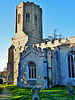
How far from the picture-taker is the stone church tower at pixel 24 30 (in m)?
23.3

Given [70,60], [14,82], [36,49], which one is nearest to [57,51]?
[70,60]

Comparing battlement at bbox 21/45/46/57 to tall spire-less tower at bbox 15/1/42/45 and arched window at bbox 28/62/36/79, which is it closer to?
arched window at bbox 28/62/36/79

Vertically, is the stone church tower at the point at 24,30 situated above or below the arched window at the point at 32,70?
above

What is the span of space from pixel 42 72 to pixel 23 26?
40.1ft

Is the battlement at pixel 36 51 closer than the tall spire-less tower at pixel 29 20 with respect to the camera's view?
Yes

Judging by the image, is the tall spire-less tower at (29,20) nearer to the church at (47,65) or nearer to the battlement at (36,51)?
the church at (47,65)

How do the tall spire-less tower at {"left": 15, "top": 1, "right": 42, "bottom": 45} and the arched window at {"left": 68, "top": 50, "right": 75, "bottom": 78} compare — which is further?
the tall spire-less tower at {"left": 15, "top": 1, "right": 42, "bottom": 45}

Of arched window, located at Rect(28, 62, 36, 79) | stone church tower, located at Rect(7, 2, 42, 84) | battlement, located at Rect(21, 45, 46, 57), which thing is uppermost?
stone church tower, located at Rect(7, 2, 42, 84)

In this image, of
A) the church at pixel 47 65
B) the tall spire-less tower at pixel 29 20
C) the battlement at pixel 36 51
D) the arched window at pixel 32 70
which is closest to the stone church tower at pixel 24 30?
the tall spire-less tower at pixel 29 20

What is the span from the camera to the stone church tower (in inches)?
918

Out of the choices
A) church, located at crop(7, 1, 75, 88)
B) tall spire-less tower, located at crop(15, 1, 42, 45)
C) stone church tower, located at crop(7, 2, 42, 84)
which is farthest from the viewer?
tall spire-less tower, located at crop(15, 1, 42, 45)

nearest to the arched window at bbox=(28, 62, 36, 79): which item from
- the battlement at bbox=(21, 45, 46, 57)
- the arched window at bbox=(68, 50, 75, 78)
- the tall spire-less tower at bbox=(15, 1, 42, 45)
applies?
the battlement at bbox=(21, 45, 46, 57)

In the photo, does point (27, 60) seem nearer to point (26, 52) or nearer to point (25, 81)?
point (26, 52)

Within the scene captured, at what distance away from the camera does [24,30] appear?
2466cm
